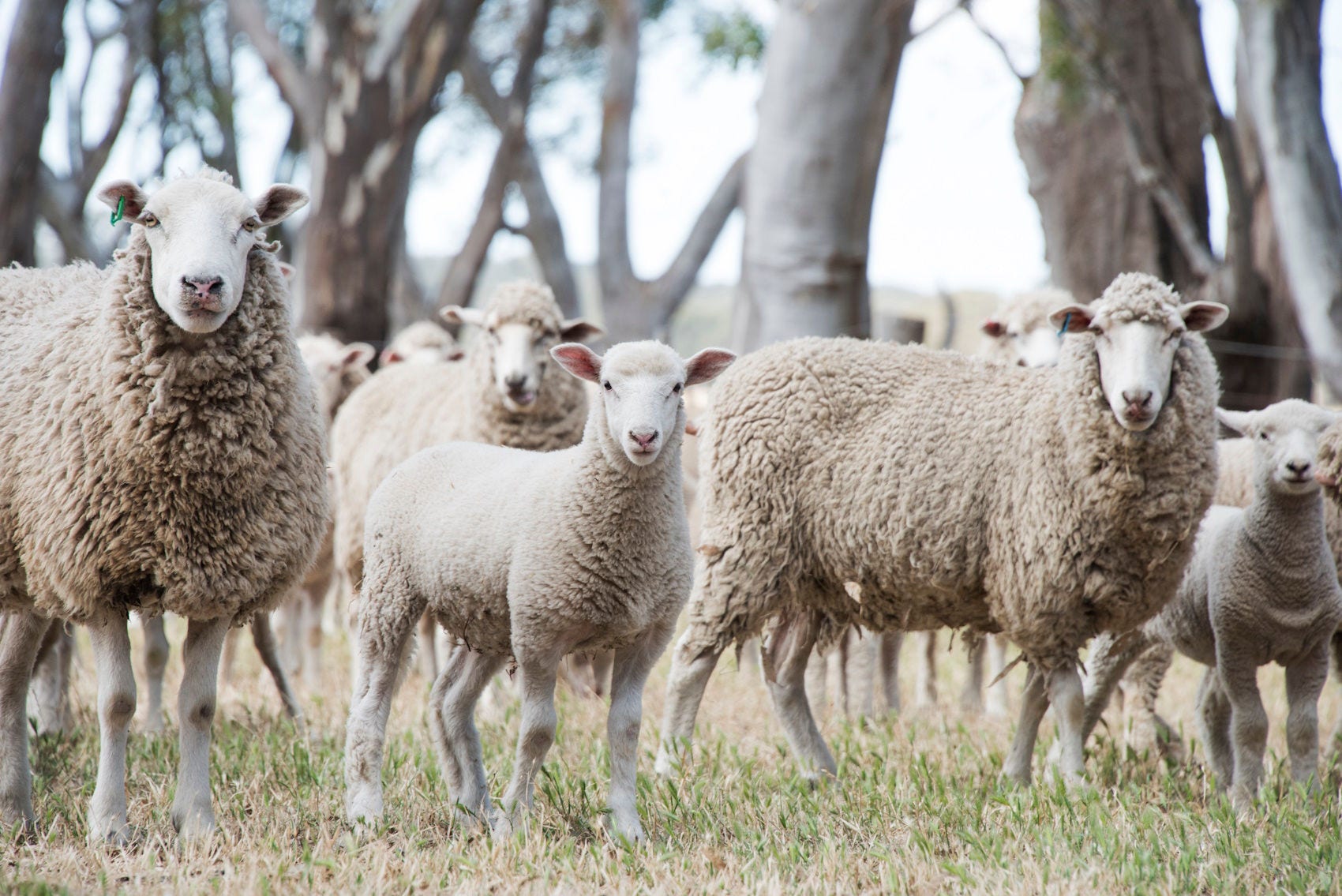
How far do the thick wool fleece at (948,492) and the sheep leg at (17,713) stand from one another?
2461mm

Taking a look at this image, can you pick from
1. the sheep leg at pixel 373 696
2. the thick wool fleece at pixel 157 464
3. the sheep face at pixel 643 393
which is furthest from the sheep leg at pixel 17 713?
the sheep face at pixel 643 393

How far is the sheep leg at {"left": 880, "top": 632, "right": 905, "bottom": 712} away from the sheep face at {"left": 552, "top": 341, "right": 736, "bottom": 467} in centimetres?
359

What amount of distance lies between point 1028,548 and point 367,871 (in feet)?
8.62

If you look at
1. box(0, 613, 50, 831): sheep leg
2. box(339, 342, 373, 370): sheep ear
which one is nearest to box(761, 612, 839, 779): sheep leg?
box(0, 613, 50, 831): sheep leg

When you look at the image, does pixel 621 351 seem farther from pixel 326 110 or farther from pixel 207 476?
pixel 326 110

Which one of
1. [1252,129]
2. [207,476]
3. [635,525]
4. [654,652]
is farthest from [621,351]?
[1252,129]

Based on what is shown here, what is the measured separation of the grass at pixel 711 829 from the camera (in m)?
3.52

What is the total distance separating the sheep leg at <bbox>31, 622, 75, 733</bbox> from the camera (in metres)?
5.64

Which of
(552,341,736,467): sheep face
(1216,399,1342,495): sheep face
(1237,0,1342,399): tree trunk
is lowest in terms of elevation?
(1216,399,1342,495): sheep face

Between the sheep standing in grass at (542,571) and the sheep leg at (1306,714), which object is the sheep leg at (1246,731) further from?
the sheep standing in grass at (542,571)

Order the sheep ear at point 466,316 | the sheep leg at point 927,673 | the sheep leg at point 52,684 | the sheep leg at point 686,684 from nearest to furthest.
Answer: the sheep leg at point 686,684
the sheep leg at point 52,684
the sheep ear at point 466,316
the sheep leg at point 927,673

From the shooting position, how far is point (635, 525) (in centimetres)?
387

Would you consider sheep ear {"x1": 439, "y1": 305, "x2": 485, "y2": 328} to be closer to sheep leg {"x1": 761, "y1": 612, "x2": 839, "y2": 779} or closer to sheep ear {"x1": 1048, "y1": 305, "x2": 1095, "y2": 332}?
sheep leg {"x1": 761, "y1": 612, "x2": 839, "y2": 779}

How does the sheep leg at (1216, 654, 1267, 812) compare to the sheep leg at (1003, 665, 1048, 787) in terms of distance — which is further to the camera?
the sheep leg at (1003, 665, 1048, 787)
